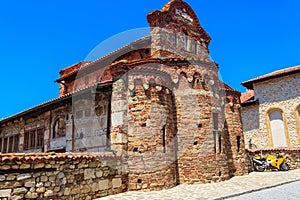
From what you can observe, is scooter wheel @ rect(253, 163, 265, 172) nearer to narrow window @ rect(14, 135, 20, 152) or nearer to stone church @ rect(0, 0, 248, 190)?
Result: stone church @ rect(0, 0, 248, 190)

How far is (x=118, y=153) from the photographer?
9289mm

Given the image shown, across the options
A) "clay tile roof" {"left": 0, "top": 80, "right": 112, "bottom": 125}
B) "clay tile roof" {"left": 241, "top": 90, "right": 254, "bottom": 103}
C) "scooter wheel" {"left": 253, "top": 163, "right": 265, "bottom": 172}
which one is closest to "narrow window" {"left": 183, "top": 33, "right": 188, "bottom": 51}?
"clay tile roof" {"left": 0, "top": 80, "right": 112, "bottom": 125}

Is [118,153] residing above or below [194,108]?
below

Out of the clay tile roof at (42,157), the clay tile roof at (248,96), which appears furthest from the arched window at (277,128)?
the clay tile roof at (42,157)

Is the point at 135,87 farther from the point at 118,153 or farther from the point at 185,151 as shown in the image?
the point at 185,151

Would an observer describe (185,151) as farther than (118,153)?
Yes

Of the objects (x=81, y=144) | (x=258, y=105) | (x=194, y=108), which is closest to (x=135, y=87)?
(x=194, y=108)

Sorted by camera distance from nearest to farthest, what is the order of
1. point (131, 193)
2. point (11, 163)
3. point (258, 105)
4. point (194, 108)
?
point (11, 163) → point (131, 193) → point (194, 108) → point (258, 105)

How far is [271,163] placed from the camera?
45.9 feet

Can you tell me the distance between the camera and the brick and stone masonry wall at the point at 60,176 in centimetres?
648

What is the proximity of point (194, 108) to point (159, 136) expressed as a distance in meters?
2.33

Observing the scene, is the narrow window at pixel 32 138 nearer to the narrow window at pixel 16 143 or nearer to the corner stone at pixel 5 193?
the narrow window at pixel 16 143

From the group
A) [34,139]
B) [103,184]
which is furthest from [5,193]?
[34,139]

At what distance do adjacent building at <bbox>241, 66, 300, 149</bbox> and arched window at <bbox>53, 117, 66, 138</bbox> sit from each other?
1466cm
